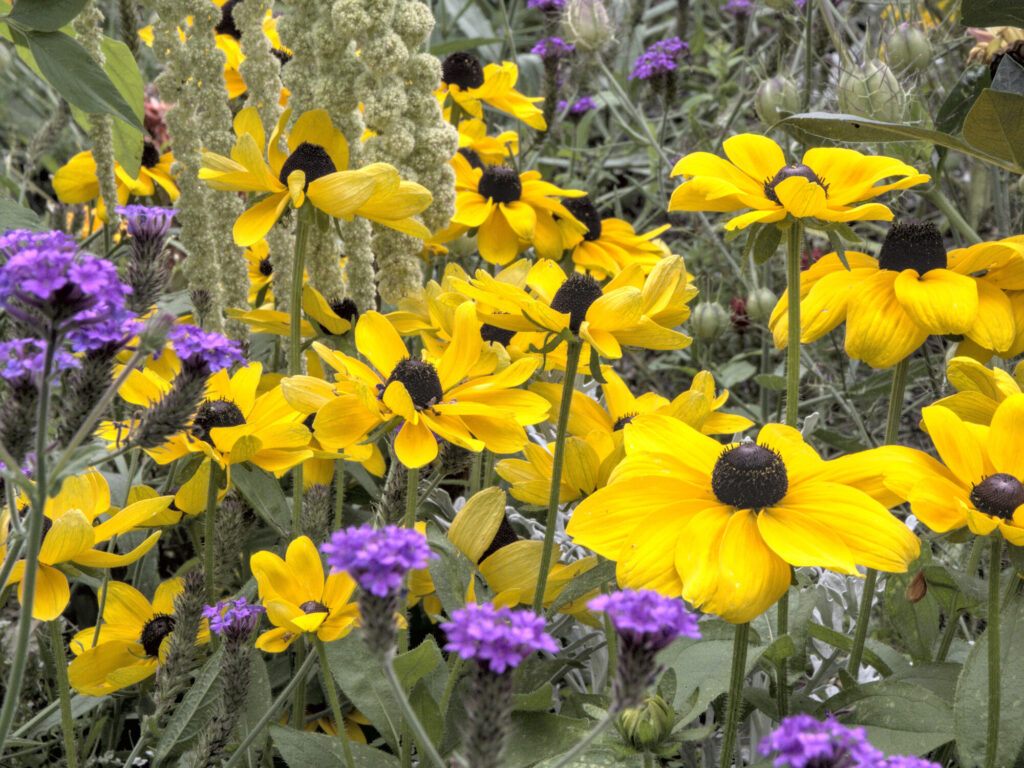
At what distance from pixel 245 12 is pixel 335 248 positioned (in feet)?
0.80

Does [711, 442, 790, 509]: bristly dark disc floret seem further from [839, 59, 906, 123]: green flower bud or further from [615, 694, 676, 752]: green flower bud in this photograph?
[839, 59, 906, 123]: green flower bud

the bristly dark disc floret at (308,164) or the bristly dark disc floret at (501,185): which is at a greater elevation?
the bristly dark disc floret at (308,164)

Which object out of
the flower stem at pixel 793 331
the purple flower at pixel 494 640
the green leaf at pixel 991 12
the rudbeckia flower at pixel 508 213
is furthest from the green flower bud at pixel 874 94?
the purple flower at pixel 494 640

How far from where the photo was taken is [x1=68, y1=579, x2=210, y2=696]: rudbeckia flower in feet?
2.96

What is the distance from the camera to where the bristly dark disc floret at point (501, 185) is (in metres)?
1.36

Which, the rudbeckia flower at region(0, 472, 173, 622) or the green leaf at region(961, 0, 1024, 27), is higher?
the green leaf at region(961, 0, 1024, 27)

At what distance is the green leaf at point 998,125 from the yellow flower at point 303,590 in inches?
23.5

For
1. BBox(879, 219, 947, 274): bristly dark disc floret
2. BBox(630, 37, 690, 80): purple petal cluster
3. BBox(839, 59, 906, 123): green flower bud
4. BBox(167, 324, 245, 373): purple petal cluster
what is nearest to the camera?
BBox(167, 324, 245, 373): purple petal cluster

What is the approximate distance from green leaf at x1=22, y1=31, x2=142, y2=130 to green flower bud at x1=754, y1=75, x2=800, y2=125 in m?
0.69

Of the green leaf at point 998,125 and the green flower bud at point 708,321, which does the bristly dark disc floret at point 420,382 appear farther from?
the green flower bud at point 708,321

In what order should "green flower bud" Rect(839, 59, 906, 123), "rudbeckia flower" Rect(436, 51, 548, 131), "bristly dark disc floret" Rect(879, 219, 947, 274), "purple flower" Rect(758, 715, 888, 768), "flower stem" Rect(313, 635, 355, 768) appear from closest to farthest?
"purple flower" Rect(758, 715, 888, 768), "flower stem" Rect(313, 635, 355, 768), "bristly dark disc floret" Rect(879, 219, 947, 274), "green flower bud" Rect(839, 59, 906, 123), "rudbeckia flower" Rect(436, 51, 548, 131)

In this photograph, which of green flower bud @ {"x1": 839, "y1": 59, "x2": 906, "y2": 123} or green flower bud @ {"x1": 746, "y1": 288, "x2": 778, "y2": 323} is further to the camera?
green flower bud @ {"x1": 746, "y1": 288, "x2": 778, "y2": 323}

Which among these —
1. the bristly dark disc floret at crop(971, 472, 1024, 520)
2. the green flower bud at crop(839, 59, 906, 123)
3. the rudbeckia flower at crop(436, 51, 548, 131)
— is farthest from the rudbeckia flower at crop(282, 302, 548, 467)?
the rudbeckia flower at crop(436, 51, 548, 131)

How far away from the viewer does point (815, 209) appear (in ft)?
2.67
